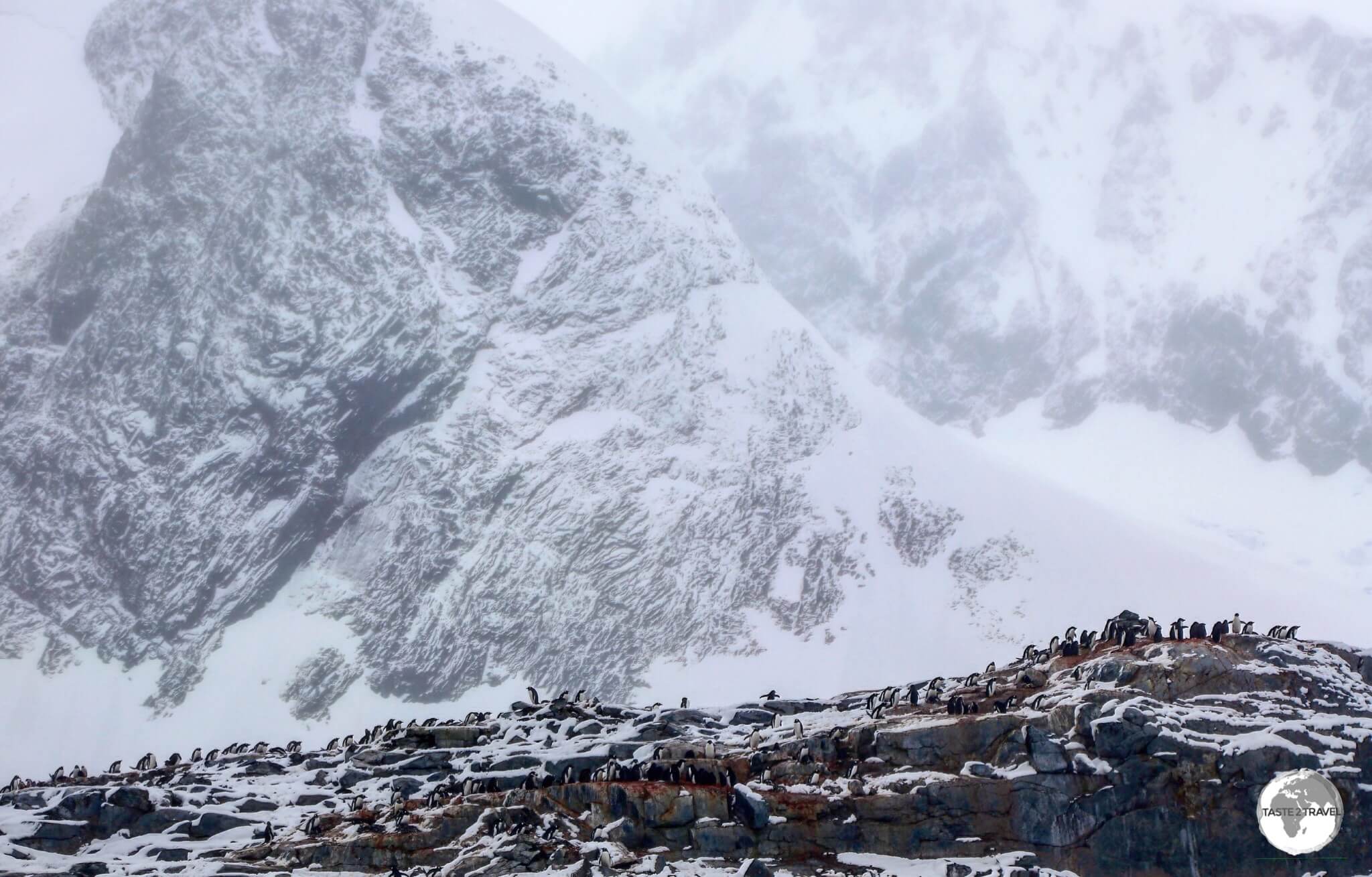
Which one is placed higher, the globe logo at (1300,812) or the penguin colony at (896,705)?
the penguin colony at (896,705)

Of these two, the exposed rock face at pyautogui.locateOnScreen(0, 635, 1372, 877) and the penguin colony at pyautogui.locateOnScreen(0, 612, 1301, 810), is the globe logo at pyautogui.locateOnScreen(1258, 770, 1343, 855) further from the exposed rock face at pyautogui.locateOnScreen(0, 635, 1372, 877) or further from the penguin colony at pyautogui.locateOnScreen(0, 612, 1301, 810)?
Result: the penguin colony at pyautogui.locateOnScreen(0, 612, 1301, 810)

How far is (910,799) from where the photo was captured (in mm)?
86500

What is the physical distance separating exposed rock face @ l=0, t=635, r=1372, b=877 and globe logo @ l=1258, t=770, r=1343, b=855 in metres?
0.49

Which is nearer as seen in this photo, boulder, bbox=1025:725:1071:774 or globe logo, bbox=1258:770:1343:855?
globe logo, bbox=1258:770:1343:855

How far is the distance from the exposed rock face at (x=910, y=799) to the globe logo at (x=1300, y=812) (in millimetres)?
493

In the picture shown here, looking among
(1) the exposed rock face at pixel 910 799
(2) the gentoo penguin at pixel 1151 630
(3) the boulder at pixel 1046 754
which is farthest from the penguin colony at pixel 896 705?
(3) the boulder at pixel 1046 754

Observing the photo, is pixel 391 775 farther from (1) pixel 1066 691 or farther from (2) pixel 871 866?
(1) pixel 1066 691

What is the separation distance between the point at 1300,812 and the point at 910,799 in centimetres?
1801

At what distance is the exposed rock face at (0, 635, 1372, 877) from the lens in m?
83.4

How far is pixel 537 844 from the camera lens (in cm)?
8556

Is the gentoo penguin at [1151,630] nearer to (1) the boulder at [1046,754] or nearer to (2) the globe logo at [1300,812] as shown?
(1) the boulder at [1046,754]

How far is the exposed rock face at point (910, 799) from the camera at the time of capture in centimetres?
8338

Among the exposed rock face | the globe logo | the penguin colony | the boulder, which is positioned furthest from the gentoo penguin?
the globe logo

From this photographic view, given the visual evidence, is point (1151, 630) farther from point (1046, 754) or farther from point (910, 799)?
point (910, 799)
